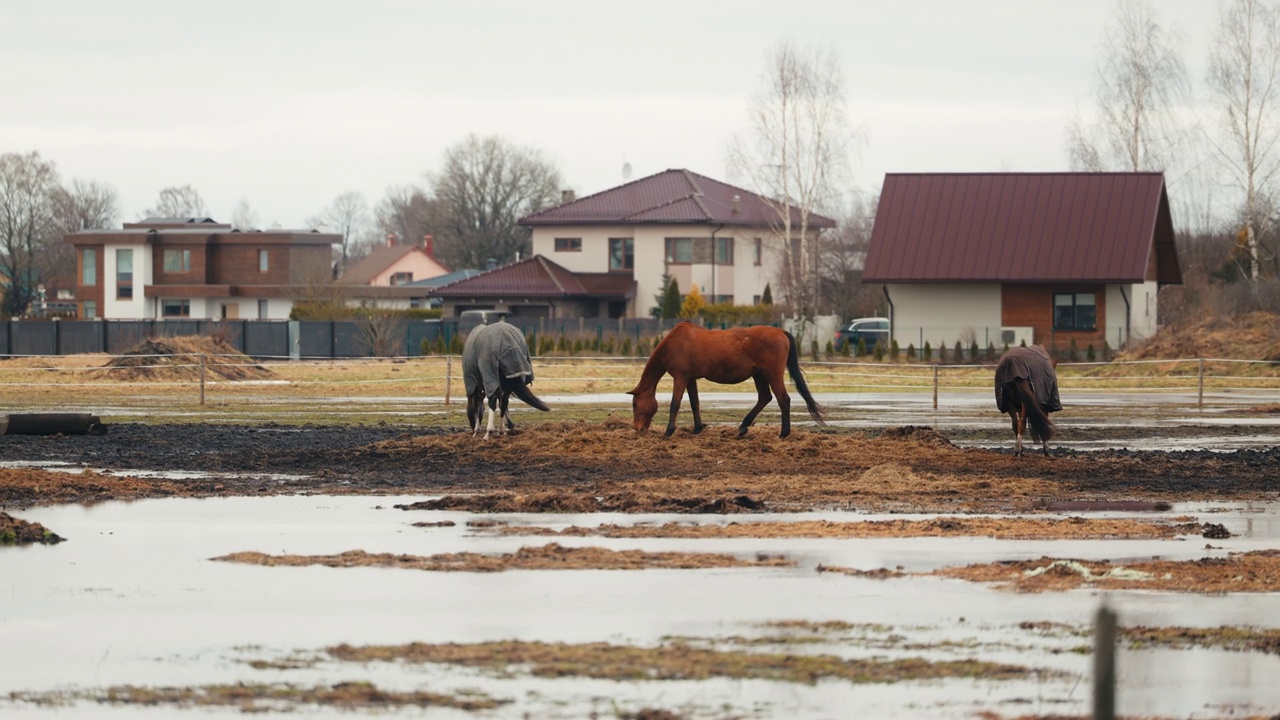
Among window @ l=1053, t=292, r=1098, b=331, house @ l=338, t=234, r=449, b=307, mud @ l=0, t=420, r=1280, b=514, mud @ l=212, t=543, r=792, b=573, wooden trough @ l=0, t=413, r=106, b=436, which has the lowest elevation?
mud @ l=212, t=543, r=792, b=573

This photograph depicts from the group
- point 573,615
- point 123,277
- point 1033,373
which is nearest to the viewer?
point 573,615

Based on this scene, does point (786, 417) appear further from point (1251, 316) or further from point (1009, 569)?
point (1251, 316)

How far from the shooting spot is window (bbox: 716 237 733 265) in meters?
79.1

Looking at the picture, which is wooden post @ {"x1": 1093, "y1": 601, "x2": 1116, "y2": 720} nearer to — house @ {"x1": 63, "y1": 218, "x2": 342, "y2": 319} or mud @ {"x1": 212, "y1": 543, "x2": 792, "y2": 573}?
mud @ {"x1": 212, "y1": 543, "x2": 792, "y2": 573}

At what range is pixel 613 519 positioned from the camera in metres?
15.3

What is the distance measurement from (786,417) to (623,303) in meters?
57.0

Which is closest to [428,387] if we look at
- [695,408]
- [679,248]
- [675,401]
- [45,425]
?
[45,425]

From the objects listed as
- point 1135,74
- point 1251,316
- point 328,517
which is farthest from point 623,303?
point 328,517

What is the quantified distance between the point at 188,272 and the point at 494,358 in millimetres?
71740

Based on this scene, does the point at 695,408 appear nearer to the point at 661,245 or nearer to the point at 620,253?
the point at 661,245

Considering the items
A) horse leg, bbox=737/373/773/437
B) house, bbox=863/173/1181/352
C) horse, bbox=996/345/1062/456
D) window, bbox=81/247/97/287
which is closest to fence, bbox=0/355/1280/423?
house, bbox=863/173/1181/352

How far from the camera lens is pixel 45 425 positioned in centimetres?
2519

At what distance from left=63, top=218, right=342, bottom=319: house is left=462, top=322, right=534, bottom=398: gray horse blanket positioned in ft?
223

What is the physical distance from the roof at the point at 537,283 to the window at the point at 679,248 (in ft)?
7.01
